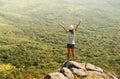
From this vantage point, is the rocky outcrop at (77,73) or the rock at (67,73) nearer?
the rocky outcrop at (77,73)

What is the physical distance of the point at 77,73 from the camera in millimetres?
25656

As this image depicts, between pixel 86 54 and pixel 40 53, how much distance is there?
90.1 ft

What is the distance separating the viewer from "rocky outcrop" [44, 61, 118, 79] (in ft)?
79.7

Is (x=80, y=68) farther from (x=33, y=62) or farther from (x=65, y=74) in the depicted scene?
(x=33, y=62)

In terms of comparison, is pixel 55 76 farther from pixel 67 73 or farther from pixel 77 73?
pixel 77 73

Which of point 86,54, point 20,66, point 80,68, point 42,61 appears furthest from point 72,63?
point 86,54

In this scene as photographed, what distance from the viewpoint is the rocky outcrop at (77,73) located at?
2428 cm

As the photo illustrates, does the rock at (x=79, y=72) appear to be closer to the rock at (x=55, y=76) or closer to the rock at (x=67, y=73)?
the rock at (x=67, y=73)

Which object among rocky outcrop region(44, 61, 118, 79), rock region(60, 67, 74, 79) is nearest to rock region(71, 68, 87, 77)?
rocky outcrop region(44, 61, 118, 79)

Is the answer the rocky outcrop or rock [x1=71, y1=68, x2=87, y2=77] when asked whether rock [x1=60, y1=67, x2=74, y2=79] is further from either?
rock [x1=71, y1=68, x2=87, y2=77]

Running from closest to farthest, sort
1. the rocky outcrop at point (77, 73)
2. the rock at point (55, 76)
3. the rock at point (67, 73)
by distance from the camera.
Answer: the rock at point (55, 76) < the rocky outcrop at point (77, 73) < the rock at point (67, 73)

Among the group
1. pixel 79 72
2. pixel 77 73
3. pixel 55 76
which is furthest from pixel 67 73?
pixel 55 76

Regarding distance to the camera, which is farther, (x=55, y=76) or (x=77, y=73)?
(x=77, y=73)

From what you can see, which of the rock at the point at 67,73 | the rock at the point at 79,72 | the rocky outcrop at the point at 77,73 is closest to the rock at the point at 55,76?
the rocky outcrop at the point at 77,73
